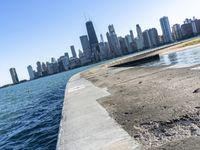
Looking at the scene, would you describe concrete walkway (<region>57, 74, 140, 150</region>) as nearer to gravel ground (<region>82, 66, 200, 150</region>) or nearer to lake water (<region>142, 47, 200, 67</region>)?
gravel ground (<region>82, 66, 200, 150</region>)

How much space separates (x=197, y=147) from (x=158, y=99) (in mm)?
6169

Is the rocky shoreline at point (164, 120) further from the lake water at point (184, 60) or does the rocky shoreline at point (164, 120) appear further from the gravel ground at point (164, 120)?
the lake water at point (184, 60)

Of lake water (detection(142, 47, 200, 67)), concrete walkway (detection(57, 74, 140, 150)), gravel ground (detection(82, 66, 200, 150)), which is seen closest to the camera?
gravel ground (detection(82, 66, 200, 150))

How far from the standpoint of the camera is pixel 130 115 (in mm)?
10484

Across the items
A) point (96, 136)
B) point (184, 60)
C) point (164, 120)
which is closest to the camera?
point (96, 136)

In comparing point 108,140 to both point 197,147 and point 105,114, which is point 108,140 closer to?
point 197,147

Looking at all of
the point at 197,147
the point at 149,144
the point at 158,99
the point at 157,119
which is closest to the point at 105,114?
the point at 158,99

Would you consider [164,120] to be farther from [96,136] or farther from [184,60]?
[184,60]

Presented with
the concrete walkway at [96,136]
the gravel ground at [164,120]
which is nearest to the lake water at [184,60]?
the gravel ground at [164,120]

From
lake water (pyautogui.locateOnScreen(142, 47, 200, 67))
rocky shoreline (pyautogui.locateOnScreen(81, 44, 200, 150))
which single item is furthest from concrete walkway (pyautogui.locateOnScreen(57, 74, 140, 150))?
lake water (pyautogui.locateOnScreen(142, 47, 200, 67))

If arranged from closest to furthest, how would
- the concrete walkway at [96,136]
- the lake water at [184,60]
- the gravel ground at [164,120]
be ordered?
the gravel ground at [164,120] → the concrete walkway at [96,136] → the lake water at [184,60]

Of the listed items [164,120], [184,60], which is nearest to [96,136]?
[164,120]

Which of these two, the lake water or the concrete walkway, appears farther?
the lake water

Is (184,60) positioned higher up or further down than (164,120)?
further down
